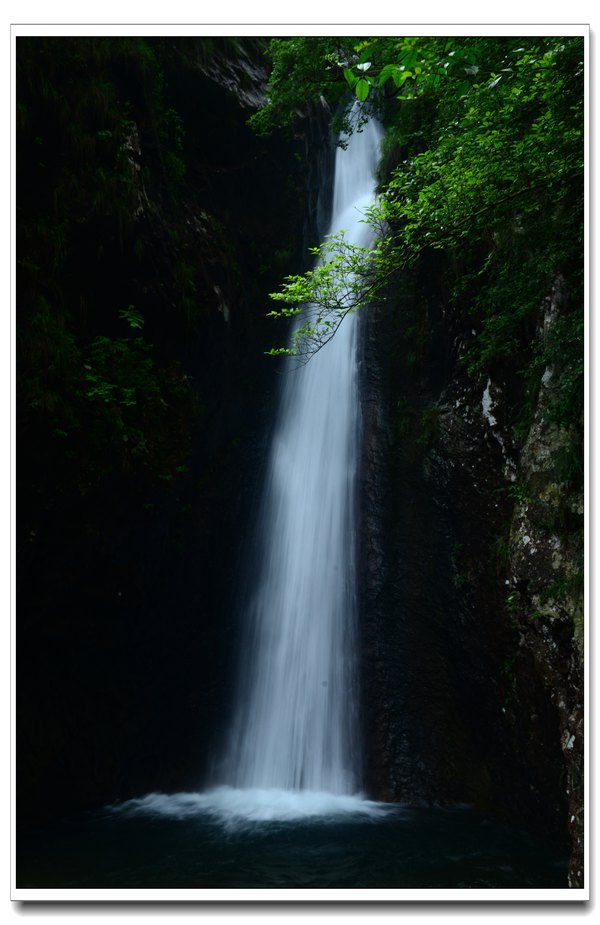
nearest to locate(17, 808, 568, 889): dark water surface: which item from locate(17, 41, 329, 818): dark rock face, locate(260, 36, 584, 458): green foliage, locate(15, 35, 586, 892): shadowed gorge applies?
locate(15, 35, 586, 892): shadowed gorge

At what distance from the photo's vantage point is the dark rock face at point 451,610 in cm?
530

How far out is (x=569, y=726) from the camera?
3.76m

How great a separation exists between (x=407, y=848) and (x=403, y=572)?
269 centimetres

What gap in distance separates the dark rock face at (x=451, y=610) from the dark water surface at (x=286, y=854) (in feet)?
1.53

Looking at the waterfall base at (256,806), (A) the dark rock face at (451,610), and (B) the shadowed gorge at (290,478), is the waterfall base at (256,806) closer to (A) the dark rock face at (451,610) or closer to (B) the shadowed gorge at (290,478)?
(B) the shadowed gorge at (290,478)

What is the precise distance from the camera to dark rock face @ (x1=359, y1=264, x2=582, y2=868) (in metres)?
5.30

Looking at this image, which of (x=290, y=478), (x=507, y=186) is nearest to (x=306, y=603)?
(x=290, y=478)

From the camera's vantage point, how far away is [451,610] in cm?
624

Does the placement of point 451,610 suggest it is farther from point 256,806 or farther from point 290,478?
point 256,806

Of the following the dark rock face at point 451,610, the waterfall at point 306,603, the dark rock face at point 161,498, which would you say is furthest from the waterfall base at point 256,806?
the dark rock face at point 451,610

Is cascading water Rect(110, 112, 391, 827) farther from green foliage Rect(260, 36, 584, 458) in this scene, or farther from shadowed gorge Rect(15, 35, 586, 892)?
green foliage Rect(260, 36, 584, 458)

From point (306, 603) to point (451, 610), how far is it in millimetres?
1606

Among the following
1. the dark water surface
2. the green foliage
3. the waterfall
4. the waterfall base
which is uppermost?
the green foliage

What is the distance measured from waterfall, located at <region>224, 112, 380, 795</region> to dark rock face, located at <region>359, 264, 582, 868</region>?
0.81ft
